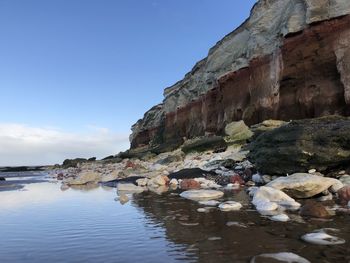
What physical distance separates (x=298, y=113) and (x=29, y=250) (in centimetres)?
2354

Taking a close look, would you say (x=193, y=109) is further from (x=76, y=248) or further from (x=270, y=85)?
(x=76, y=248)

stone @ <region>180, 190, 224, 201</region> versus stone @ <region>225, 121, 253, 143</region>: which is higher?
stone @ <region>225, 121, 253, 143</region>

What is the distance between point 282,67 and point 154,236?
24489 mm

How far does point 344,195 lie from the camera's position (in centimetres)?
805

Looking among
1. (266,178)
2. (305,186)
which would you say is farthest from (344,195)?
(266,178)

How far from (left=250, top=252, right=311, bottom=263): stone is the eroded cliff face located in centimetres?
1918

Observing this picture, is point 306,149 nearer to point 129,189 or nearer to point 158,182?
point 158,182

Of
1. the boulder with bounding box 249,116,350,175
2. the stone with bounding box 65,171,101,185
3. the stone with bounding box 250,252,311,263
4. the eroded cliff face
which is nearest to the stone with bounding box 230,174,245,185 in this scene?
the boulder with bounding box 249,116,350,175

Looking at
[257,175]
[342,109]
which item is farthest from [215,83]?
[257,175]

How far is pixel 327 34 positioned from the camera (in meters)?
23.9

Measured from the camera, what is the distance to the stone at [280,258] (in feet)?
13.3

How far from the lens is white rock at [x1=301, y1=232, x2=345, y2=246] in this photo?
4727 mm

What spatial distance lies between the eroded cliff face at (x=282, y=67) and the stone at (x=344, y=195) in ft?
47.8

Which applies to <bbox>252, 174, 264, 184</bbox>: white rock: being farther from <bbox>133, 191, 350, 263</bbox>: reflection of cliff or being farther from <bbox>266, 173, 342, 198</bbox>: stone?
<bbox>133, 191, 350, 263</bbox>: reflection of cliff
